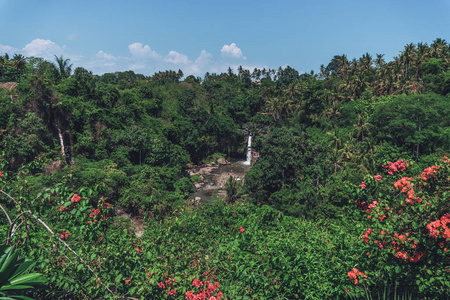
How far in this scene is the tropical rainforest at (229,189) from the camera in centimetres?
389

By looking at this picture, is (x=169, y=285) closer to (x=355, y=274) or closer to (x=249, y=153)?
(x=355, y=274)

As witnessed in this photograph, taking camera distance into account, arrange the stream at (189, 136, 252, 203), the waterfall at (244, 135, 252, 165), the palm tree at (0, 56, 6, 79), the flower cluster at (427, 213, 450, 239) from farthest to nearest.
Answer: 1. the waterfall at (244, 135, 252, 165)
2. the palm tree at (0, 56, 6, 79)
3. the stream at (189, 136, 252, 203)
4. the flower cluster at (427, 213, 450, 239)

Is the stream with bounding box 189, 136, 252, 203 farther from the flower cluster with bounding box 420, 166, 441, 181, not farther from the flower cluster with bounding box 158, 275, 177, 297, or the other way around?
the flower cluster with bounding box 420, 166, 441, 181

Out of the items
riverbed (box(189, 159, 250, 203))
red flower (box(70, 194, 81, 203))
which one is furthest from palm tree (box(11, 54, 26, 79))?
red flower (box(70, 194, 81, 203))

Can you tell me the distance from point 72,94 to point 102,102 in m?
3.34

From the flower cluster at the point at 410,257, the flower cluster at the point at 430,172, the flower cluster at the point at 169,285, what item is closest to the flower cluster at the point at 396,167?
the flower cluster at the point at 430,172

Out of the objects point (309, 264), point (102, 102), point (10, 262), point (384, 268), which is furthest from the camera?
point (102, 102)

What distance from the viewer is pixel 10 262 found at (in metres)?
2.52

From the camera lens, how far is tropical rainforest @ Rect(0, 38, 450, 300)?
389cm

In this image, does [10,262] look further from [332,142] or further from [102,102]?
[102,102]

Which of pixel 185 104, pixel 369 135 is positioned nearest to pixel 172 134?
pixel 185 104

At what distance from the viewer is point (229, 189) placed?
28250mm

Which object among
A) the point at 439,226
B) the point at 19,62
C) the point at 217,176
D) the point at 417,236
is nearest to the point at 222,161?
the point at 217,176

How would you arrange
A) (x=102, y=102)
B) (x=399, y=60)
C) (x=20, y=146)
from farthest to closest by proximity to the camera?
(x=399, y=60) → (x=102, y=102) → (x=20, y=146)
